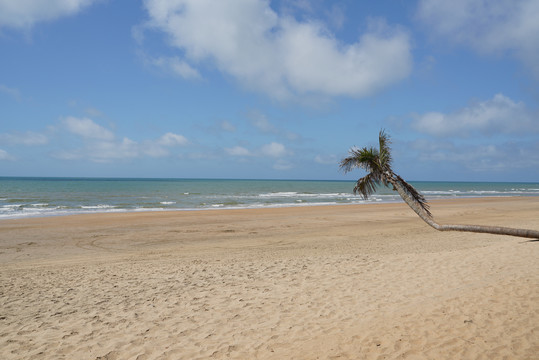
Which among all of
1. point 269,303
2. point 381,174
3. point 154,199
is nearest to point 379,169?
point 381,174

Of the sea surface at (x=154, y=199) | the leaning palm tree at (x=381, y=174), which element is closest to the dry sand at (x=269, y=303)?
the leaning palm tree at (x=381, y=174)

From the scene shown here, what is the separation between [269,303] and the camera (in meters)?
7.05


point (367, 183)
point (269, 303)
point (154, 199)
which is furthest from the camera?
point (154, 199)

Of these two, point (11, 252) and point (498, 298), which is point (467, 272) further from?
point (11, 252)

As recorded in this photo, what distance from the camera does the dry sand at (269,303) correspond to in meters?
5.21

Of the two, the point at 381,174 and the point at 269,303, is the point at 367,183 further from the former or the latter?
the point at 269,303

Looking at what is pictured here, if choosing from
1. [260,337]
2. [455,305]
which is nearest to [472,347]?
[455,305]

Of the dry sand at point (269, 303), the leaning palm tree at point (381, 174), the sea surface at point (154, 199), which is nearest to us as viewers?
the dry sand at point (269, 303)

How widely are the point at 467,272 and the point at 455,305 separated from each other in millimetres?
2418

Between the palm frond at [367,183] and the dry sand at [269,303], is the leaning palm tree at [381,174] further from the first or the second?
the dry sand at [269,303]

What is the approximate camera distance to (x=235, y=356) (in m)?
5.02

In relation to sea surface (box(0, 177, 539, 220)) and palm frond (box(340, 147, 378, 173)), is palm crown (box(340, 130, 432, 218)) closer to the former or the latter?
palm frond (box(340, 147, 378, 173))

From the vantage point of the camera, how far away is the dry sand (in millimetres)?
5215

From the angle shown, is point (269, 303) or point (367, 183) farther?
point (367, 183)
